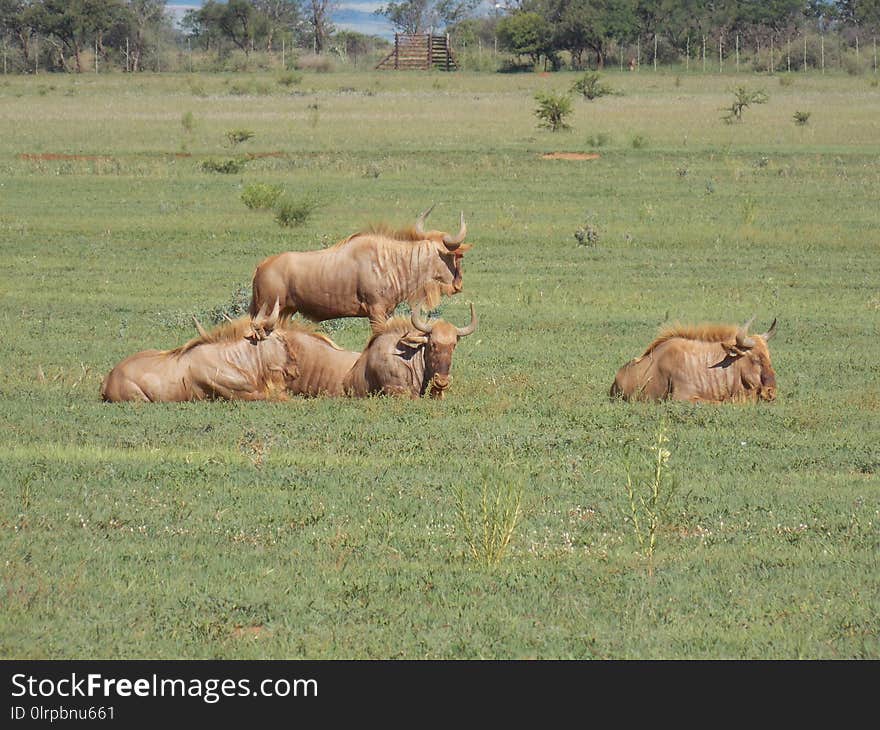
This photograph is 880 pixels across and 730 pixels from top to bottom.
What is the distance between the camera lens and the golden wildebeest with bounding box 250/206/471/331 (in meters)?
13.9

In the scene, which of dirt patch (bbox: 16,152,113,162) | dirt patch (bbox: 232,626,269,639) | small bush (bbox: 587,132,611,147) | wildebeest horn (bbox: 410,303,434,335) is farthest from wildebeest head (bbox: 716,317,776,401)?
small bush (bbox: 587,132,611,147)

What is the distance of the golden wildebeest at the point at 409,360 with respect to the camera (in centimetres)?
1202

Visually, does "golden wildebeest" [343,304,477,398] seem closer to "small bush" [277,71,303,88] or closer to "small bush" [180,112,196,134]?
"small bush" [180,112,196,134]

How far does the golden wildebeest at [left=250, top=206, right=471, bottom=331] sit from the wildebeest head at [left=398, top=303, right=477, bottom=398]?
1725 millimetres

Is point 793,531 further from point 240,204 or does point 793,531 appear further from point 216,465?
point 240,204

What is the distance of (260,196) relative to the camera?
26.4m

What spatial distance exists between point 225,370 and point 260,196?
1472 centimetres

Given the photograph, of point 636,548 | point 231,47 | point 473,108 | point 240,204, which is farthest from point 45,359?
point 231,47

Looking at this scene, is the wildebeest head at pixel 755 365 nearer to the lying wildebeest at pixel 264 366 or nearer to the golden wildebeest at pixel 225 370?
the lying wildebeest at pixel 264 366

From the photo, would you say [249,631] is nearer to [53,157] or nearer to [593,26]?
[53,157]

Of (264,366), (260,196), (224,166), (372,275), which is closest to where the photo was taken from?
(264,366)

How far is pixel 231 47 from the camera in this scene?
116500 mm

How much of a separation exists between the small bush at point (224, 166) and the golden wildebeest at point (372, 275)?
1956cm

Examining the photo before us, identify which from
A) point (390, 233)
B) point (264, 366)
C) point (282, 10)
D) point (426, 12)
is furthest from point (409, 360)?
point (426, 12)
